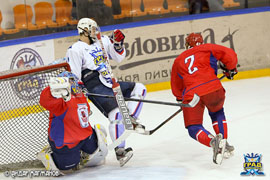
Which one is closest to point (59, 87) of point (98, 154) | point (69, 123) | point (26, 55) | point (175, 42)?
point (69, 123)

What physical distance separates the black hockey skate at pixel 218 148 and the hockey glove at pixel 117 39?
962 millimetres

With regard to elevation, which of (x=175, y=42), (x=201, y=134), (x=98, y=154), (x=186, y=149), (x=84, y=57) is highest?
(x=84, y=57)

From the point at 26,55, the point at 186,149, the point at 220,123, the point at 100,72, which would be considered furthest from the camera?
the point at 26,55

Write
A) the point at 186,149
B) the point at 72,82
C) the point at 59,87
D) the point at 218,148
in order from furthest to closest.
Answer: the point at 186,149 < the point at 72,82 < the point at 218,148 < the point at 59,87

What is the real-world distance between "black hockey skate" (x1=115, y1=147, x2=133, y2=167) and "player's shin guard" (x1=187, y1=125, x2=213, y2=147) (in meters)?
0.45

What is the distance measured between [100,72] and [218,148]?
1.00m

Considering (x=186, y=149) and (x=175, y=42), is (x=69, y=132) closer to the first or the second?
(x=186, y=149)

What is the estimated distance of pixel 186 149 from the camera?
13.5 ft

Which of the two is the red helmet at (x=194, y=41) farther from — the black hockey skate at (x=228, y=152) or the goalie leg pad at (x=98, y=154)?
the goalie leg pad at (x=98, y=154)

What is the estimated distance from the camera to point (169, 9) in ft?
22.4

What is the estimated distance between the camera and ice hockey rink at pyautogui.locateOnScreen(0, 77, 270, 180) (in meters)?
3.51

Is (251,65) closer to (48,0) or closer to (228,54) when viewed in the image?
(48,0)

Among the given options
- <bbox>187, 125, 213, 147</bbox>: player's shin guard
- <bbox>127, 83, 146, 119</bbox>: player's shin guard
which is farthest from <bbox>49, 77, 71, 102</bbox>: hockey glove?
<bbox>187, 125, 213, 147</bbox>: player's shin guard

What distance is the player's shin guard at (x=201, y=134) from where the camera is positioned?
354cm
